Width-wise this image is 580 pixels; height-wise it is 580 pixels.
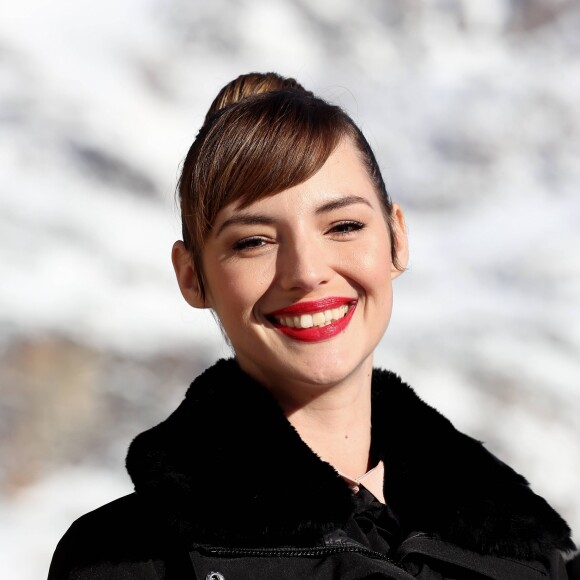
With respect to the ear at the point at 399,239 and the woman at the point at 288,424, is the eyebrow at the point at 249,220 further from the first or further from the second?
the ear at the point at 399,239

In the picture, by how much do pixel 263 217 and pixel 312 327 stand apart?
0.19 meters

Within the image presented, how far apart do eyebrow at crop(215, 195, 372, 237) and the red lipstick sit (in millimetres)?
Result: 137

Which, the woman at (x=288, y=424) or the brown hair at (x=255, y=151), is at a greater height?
the brown hair at (x=255, y=151)

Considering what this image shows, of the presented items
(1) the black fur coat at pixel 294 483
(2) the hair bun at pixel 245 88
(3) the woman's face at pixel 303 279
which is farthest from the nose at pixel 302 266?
(2) the hair bun at pixel 245 88

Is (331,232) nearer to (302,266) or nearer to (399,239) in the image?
(302,266)

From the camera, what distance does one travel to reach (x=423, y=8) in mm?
4406

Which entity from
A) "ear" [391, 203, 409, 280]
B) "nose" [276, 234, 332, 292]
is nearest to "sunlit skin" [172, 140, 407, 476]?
"nose" [276, 234, 332, 292]

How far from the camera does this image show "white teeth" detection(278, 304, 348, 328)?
1.50 metres

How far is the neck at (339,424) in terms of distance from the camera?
160 cm

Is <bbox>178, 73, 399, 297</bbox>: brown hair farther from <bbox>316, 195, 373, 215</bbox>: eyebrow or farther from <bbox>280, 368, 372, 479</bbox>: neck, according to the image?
<bbox>280, 368, 372, 479</bbox>: neck

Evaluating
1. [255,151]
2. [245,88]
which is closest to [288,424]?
[255,151]

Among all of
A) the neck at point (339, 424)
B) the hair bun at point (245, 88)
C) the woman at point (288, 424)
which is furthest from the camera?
the hair bun at point (245, 88)

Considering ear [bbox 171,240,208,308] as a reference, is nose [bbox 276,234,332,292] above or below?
below

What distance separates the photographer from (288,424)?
154 cm
